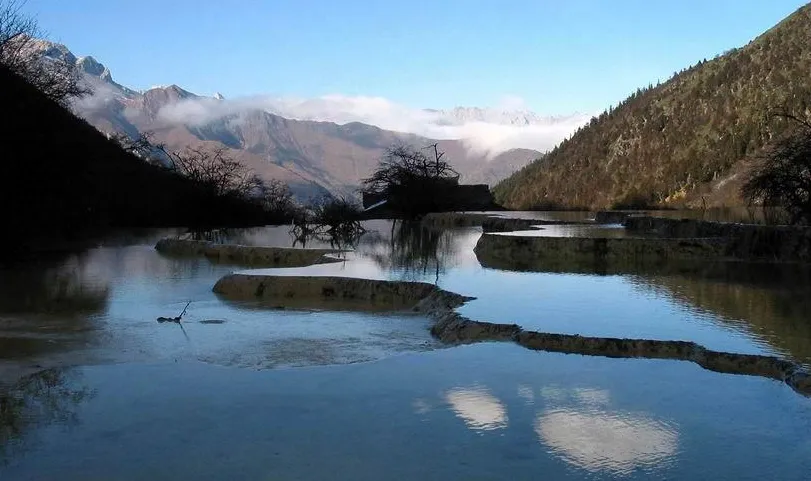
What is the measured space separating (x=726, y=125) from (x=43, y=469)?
329 ft

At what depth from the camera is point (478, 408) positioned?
5.95 meters

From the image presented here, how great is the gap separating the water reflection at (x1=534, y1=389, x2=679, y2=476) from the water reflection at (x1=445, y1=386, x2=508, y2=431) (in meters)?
0.31

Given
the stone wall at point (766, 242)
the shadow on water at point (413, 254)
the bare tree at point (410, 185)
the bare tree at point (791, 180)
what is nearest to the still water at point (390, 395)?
the shadow on water at point (413, 254)

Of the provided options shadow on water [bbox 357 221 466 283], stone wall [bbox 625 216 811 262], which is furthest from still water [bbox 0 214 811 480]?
stone wall [bbox 625 216 811 262]

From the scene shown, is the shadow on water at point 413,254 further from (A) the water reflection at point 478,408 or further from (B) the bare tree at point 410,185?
(B) the bare tree at point 410,185

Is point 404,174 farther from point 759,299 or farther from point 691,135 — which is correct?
point 691,135

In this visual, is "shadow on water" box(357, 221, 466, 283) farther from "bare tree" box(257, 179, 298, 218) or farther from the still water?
"bare tree" box(257, 179, 298, 218)

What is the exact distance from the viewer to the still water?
4.88m

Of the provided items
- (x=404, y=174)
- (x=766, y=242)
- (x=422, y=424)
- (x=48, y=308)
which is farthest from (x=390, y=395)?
(x=404, y=174)

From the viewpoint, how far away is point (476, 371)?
23.2 ft

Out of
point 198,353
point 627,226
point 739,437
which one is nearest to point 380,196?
point 627,226

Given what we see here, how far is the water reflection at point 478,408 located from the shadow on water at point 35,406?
2928 millimetres

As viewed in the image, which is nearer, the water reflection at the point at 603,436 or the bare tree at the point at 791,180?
the water reflection at the point at 603,436

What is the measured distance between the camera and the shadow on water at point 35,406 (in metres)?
5.28
